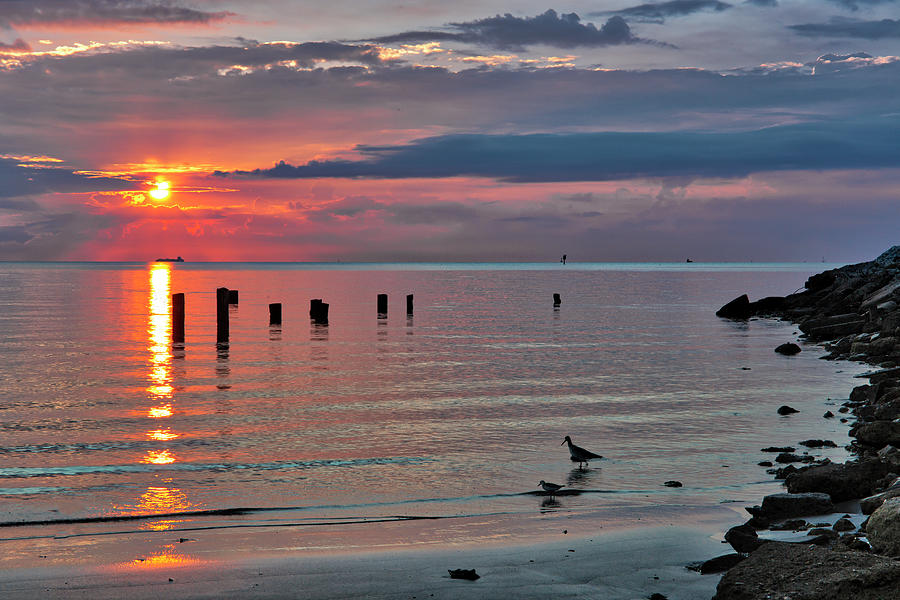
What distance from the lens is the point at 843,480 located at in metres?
11.8

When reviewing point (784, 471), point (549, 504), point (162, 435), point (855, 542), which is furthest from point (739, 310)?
point (855, 542)

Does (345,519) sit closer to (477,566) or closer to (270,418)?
(477,566)

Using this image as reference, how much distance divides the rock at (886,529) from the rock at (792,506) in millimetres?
2208

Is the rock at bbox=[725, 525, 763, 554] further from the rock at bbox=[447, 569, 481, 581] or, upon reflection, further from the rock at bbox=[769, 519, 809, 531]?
the rock at bbox=[447, 569, 481, 581]

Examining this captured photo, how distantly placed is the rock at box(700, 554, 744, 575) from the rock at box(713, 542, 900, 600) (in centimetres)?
108

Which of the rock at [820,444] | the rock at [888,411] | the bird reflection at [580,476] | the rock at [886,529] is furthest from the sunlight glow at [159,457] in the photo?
the rock at [888,411]

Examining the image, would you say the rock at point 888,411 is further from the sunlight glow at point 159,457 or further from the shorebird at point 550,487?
the sunlight glow at point 159,457

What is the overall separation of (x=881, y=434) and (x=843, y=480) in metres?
3.71

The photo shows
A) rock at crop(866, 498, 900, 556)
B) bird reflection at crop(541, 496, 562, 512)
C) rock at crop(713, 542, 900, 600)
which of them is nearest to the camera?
rock at crop(713, 542, 900, 600)

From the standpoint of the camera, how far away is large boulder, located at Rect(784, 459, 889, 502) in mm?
11695

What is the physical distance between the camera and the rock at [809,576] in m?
6.78

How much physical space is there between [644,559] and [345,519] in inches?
167

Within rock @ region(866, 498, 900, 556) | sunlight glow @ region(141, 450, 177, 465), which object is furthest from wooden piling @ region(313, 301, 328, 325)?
rock @ region(866, 498, 900, 556)

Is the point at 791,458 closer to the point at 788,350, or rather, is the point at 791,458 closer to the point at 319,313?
Answer: the point at 788,350
